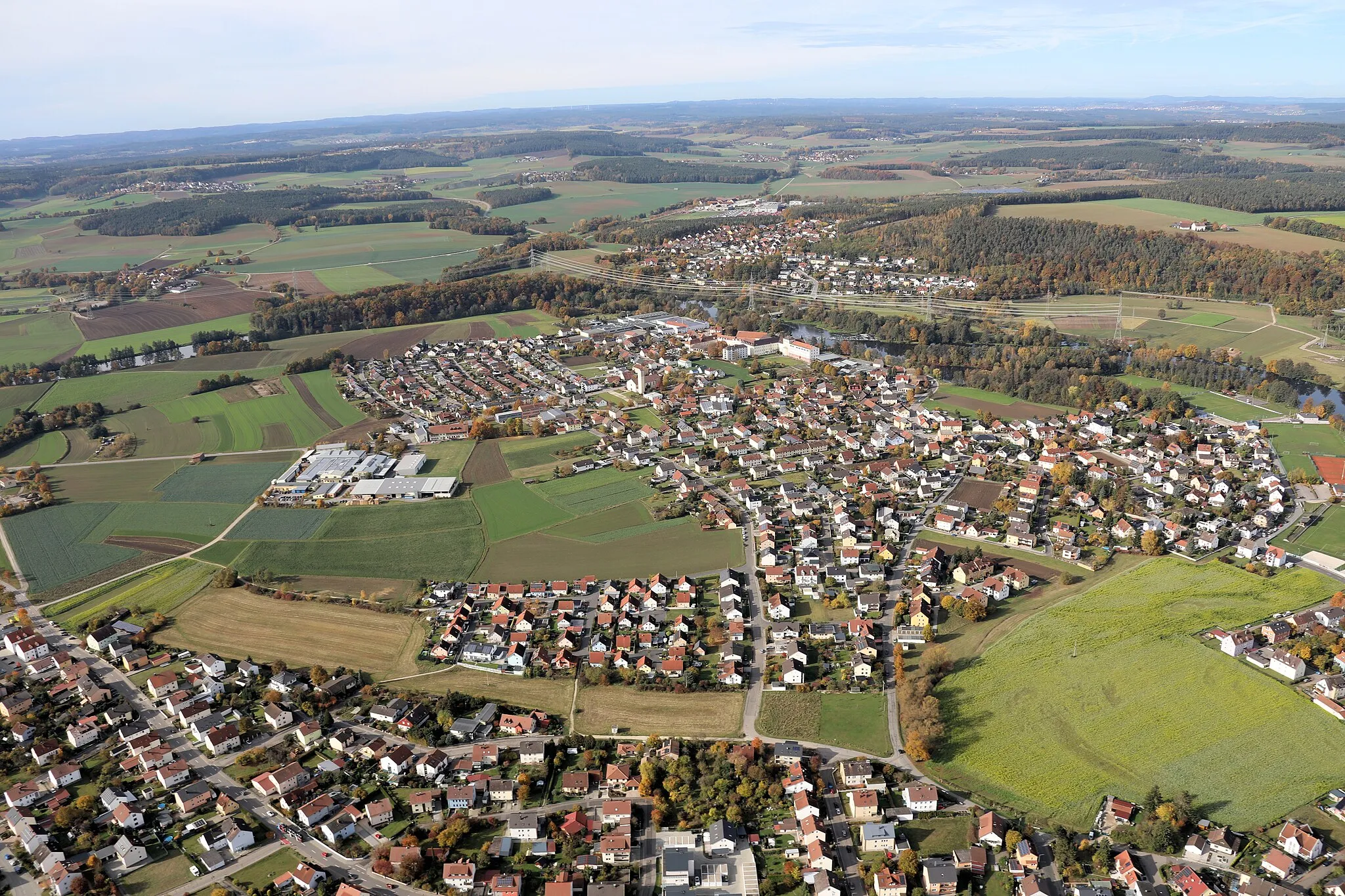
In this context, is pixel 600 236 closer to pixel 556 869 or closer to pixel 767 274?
pixel 767 274

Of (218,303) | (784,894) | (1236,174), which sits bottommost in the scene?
(784,894)

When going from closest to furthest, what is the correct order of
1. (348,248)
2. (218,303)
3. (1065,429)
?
(1065,429) < (218,303) < (348,248)

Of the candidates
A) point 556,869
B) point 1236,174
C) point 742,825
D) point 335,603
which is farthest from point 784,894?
point 1236,174

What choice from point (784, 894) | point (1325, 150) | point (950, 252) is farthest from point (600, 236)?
point (1325, 150)

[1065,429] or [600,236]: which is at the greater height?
[600,236]

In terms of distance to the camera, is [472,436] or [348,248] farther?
[348,248]

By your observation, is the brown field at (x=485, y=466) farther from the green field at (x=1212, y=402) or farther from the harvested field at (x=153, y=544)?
the green field at (x=1212, y=402)

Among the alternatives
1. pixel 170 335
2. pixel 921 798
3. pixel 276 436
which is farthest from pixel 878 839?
pixel 170 335

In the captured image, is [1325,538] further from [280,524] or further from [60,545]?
[60,545]

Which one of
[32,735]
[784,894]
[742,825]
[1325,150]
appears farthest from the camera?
[1325,150]
